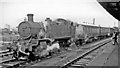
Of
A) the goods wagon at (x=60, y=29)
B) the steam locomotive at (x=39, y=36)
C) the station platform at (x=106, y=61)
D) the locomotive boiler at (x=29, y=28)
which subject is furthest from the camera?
the goods wagon at (x=60, y=29)

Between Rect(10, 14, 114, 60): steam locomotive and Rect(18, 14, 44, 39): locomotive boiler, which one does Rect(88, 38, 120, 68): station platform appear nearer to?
Rect(10, 14, 114, 60): steam locomotive

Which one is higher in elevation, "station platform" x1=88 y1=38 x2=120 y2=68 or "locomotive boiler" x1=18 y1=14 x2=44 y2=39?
"locomotive boiler" x1=18 y1=14 x2=44 y2=39

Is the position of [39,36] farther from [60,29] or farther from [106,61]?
[106,61]

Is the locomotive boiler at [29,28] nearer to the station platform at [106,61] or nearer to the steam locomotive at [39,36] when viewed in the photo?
the steam locomotive at [39,36]

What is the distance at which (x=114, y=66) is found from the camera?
6.42 m

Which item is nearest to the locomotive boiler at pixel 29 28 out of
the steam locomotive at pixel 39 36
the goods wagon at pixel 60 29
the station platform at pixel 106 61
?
the steam locomotive at pixel 39 36

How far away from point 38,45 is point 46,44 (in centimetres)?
59

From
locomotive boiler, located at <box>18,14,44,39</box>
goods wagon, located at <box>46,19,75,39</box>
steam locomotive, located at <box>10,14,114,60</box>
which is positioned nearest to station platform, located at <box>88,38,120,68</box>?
steam locomotive, located at <box>10,14,114,60</box>

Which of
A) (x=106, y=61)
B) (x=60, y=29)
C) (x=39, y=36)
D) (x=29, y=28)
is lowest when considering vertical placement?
(x=106, y=61)

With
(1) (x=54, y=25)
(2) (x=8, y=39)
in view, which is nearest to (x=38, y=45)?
(1) (x=54, y=25)

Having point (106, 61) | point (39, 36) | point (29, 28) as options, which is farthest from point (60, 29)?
point (106, 61)

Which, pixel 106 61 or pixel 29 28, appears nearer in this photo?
pixel 106 61

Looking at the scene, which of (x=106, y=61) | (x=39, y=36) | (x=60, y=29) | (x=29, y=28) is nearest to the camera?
(x=106, y=61)

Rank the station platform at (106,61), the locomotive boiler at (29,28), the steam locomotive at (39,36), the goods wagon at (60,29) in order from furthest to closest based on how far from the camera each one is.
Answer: the goods wagon at (60,29) → the locomotive boiler at (29,28) → the steam locomotive at (39,36) → the station platform at (106,61)
